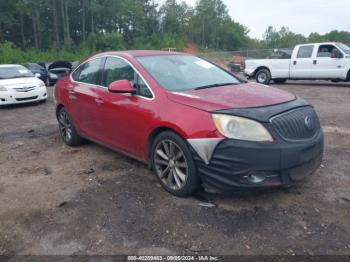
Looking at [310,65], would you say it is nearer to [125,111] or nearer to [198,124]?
[125,111]

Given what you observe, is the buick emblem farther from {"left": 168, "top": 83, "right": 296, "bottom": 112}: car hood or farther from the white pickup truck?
the white pickup truck

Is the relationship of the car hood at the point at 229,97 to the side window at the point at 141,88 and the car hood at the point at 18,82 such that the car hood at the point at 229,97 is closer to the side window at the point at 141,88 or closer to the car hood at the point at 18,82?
the side window at the point at 141,88

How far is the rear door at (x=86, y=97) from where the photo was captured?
207 inches

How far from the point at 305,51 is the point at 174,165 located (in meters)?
12.2

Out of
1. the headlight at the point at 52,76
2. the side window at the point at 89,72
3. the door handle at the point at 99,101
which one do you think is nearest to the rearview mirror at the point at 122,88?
the door handle at the point at 99,101

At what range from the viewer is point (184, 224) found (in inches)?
137

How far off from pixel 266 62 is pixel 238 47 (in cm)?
7177

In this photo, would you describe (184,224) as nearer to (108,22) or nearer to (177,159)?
(177,159)

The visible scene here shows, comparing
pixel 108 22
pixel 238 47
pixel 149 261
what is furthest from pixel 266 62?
pixel 238 47

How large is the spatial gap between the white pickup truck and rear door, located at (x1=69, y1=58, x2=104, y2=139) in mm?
10923

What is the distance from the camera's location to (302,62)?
14445 millimetres

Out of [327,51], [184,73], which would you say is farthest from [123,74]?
[327,51]

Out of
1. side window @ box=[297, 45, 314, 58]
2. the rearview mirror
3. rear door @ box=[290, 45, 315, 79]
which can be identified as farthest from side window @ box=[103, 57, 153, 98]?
side window @ box=[297, 45, 314, 58]

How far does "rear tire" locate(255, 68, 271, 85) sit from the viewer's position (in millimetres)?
15645
